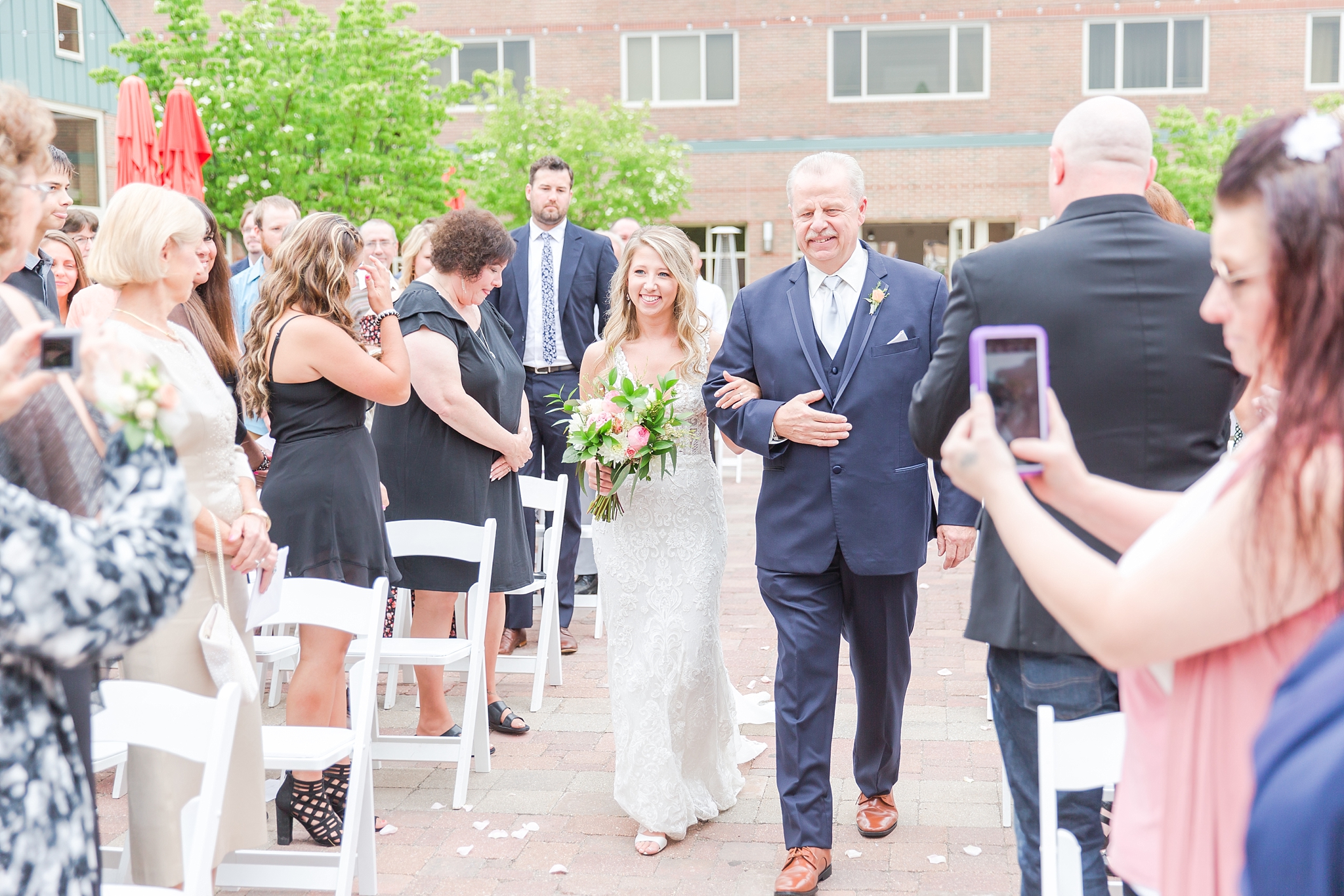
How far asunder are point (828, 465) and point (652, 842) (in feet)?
4.97

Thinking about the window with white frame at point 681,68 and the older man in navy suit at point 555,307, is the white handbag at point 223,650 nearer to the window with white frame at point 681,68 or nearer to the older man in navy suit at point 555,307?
the older man in navy suit at point 555,307

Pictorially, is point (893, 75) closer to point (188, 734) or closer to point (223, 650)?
point (223, 650)

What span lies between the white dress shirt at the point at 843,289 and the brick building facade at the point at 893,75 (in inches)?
918

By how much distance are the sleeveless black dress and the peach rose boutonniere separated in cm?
189

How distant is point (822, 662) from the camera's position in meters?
4.11

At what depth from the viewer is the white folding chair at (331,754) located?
12.2 ft

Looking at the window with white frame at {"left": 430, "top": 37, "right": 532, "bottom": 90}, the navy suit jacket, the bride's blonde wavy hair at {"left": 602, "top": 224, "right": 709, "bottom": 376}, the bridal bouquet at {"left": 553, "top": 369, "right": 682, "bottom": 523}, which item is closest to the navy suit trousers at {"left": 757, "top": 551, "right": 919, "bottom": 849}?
the navy suit jacket

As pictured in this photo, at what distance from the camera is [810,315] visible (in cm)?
417

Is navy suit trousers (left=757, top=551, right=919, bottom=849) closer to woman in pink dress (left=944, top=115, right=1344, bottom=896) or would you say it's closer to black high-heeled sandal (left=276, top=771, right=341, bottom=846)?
black high-heeled sandal (left=276, top=771, right=341, bottom=846)

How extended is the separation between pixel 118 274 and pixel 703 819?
9.36 feet

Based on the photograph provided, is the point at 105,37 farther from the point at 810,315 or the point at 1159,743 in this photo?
the point at 1159,743

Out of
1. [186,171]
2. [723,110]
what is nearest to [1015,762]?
[186,171]

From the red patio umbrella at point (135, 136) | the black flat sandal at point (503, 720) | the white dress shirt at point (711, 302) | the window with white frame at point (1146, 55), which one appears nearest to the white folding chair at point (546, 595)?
the black flat sandal at point (503, 720)

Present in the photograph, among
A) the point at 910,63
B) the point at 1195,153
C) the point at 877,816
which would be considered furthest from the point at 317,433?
the point at 910,63
